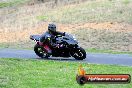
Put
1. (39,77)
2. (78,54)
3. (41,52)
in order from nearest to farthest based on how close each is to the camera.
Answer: (39,77) → (78,54) → (41,52)

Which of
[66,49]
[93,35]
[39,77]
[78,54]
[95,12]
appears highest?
[39,77]

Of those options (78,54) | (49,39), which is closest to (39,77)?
(78,54)

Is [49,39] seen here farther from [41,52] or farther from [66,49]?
[66,49]

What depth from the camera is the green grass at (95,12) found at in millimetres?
35156

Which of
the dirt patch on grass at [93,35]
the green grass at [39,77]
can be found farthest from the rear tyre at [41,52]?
the dirt patch on grass at [93,35]

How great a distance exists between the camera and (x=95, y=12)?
3791cm

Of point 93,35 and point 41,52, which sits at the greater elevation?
point 41,52

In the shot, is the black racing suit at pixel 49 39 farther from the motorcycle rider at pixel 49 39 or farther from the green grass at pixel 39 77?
the green grass at pixel 39 77

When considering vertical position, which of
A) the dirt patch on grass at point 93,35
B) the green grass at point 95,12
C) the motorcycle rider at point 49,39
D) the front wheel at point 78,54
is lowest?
the dirt patch on grass at point 93,35

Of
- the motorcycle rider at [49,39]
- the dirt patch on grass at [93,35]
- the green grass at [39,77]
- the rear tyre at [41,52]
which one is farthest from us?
the dirt patch on grass at [93,35]

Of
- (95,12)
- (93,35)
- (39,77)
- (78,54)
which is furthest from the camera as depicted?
(95,12)

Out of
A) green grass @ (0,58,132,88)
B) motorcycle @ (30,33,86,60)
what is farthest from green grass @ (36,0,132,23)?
green grass @ (0,58,132,88)

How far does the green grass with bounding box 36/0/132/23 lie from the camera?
35.2 m

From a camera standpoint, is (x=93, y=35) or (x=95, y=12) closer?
(x=93, y=35)
